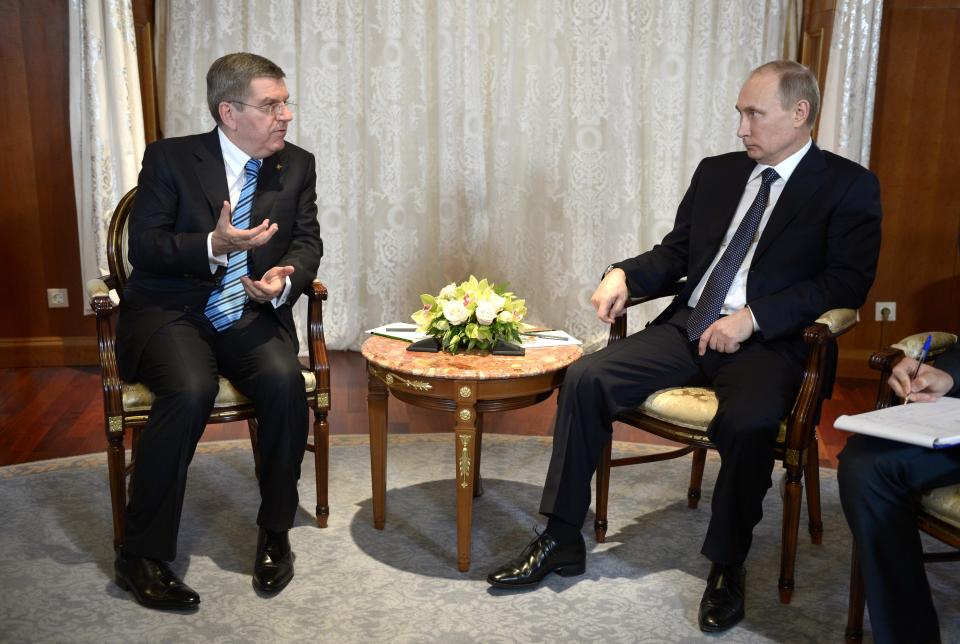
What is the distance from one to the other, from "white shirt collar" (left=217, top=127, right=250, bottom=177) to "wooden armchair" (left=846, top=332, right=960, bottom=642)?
6.41 feet

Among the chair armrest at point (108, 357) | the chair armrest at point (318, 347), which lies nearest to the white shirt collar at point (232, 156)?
the chair armrest at point (318, 347)

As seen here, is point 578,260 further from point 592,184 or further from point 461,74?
point 461,74

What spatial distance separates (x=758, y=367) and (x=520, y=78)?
2.90 metres

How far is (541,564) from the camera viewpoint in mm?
2742

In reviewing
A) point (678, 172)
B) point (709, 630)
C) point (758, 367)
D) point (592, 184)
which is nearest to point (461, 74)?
point (592, 184)

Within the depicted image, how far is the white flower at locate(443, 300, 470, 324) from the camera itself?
2850 millimetres

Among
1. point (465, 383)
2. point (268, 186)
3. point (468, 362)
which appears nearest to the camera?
point (465, 383)

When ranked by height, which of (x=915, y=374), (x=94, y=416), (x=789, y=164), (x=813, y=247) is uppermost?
(x=789, y=164)

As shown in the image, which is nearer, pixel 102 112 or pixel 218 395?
pixel 218 395

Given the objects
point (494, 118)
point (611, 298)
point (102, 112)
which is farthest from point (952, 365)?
point (102, 112)

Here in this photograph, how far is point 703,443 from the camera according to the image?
8.82ft

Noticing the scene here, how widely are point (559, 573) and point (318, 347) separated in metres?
1.00

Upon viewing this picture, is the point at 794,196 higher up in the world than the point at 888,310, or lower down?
higher up

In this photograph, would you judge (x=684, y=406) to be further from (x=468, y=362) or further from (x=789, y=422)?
(x=468, y=362)
